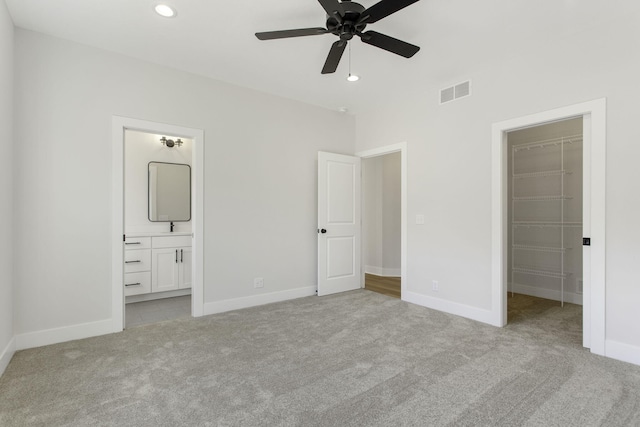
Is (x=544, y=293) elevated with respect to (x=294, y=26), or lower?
lower

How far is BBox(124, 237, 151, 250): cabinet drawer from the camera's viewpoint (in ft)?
13.7

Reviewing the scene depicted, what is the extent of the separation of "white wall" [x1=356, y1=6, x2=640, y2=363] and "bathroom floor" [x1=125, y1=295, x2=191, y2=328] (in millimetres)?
2926

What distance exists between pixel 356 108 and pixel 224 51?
2.18 meters

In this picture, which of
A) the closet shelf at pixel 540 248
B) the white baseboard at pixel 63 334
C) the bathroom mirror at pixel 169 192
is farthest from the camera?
the bathroom mirror at pixel 169 192

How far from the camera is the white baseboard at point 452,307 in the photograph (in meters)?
3.38

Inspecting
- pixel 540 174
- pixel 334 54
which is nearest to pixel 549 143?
pixel 540 174

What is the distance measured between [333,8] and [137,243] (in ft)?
12.3

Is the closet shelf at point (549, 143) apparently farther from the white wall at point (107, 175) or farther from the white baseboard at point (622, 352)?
the white wall at point (107, 175)

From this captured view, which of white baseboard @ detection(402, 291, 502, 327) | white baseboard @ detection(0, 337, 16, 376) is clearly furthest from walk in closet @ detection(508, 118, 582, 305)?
white baseboard @ detection(0, 337, 16, 376)

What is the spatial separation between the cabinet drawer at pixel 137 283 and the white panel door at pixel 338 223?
7.62ft

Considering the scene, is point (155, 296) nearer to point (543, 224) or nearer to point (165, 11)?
point (165, 11)

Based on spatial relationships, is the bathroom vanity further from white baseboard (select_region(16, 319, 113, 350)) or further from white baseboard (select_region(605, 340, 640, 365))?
white baseboard (select_region(605, 340, 640, 365))

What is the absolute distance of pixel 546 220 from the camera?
446cm

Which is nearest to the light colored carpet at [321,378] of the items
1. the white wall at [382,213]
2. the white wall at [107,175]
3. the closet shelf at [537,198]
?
the white wall at [107,175]
